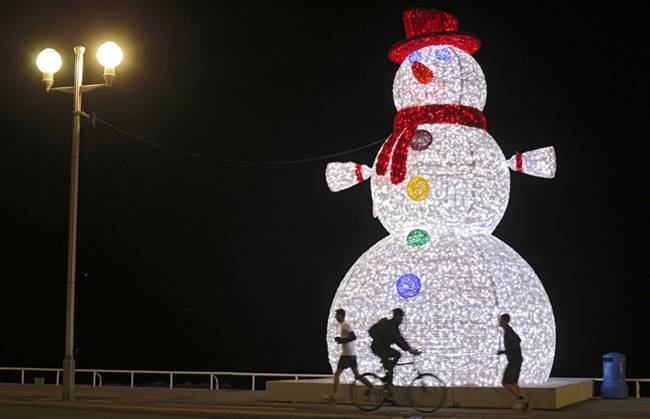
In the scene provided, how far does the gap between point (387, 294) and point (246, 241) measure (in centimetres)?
2220

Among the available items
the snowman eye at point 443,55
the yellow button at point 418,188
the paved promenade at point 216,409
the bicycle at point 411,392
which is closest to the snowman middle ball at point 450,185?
the yellow button at point 418,188

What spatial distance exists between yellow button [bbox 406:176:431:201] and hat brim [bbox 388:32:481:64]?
1981mm

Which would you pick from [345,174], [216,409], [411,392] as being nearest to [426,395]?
[411,392]

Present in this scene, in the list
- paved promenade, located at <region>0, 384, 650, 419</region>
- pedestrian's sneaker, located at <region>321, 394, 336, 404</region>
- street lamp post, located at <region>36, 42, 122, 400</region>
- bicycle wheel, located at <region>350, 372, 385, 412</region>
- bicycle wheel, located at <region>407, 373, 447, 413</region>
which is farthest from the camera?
street lamp post, located at <region>36, 42, 122, 400</region>

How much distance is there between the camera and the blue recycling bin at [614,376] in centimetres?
1650

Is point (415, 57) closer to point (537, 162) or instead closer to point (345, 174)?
point (345, 174)

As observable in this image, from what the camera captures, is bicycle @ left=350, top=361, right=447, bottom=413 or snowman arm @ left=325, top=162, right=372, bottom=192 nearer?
bicycle @ left=350, top=361, right=447, bottom=413

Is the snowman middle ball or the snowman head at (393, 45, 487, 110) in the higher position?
the snowman head at (393, 45, 487, 110)

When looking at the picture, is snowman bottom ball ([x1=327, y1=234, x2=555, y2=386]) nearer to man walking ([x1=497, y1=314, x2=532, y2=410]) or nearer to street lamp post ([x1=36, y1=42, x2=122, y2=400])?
man walking ([x1=497, y1=314, x2=532, y2=410])

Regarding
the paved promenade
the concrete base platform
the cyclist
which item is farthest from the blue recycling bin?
the cyclist

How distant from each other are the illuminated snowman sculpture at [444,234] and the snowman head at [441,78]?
14mm

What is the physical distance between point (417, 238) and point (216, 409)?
3.48 meters

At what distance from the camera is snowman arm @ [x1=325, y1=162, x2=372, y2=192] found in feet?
51.5

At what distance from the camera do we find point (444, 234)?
584 inches
